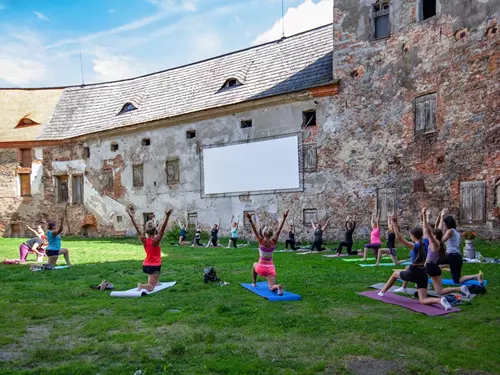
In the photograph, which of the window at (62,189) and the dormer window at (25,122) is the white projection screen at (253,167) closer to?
the window at (62,189)

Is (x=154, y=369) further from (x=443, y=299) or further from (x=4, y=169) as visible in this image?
(x=4, y=169)

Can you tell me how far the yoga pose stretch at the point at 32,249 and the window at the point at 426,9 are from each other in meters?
18.8

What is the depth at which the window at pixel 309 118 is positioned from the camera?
22.9m

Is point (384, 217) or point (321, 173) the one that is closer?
point (384, 217)

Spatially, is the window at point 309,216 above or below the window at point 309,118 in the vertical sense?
below

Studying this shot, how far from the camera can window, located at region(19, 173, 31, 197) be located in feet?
111

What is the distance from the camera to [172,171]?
1112 inches

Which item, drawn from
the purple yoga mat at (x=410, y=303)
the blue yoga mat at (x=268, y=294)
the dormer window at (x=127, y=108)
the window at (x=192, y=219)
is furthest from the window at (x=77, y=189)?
the purple yoga mat at (x=410, y=303)

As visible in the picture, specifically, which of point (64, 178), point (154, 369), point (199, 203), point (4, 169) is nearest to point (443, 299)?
point (154, 369)

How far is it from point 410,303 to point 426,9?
16452 mm

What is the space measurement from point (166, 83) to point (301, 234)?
55.5 feet

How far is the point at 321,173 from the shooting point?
22.2 metres

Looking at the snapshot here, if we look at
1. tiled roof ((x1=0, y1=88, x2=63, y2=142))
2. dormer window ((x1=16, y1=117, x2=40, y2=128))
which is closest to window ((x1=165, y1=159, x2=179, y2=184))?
tiled roof ((x1=0, y1=88, x2=63, y2=142))

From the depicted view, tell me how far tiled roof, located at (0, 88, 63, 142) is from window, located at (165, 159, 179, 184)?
40.6 ft
